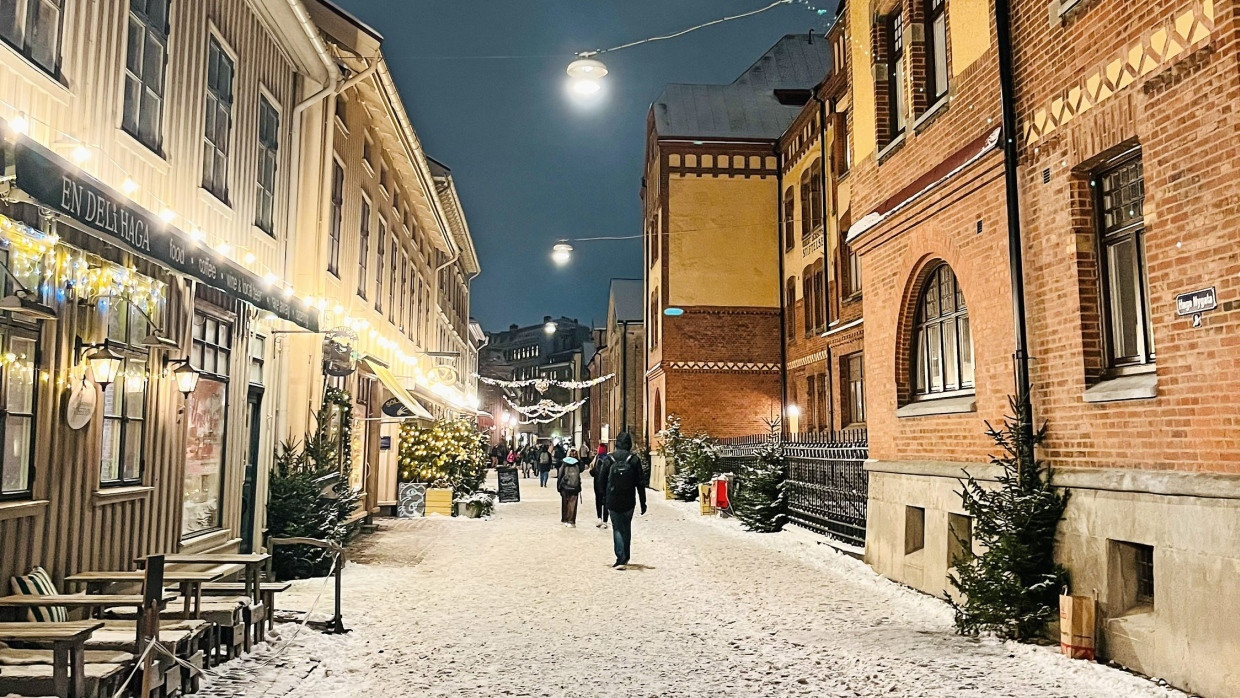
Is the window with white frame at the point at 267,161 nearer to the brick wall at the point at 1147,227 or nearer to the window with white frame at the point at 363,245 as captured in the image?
the window with white frame at the point at 363,245

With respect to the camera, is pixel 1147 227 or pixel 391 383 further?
pixel 391 383

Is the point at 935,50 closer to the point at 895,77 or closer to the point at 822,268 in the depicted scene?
the point at 895,77

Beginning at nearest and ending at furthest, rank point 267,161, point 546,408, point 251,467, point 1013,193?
point 1013,193, point 251,467, point 267,161, point 546,408

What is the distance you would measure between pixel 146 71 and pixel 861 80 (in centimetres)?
878

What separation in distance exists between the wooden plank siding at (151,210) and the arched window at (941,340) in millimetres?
7438

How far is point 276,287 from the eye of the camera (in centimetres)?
803

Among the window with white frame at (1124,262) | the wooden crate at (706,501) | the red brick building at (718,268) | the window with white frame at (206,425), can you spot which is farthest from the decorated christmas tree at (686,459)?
the window with white frame at (1124,262)

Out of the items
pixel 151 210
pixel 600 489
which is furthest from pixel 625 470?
pixel 151 210

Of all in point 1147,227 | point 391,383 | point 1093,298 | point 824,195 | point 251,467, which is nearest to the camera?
point 1147,227

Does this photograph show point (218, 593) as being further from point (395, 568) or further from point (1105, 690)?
point (1105, 690)

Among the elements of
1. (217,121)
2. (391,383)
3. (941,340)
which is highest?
(217,121)

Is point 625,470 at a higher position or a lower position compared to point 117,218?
lower

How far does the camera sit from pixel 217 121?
375 inches

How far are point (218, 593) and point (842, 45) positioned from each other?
21027mm
